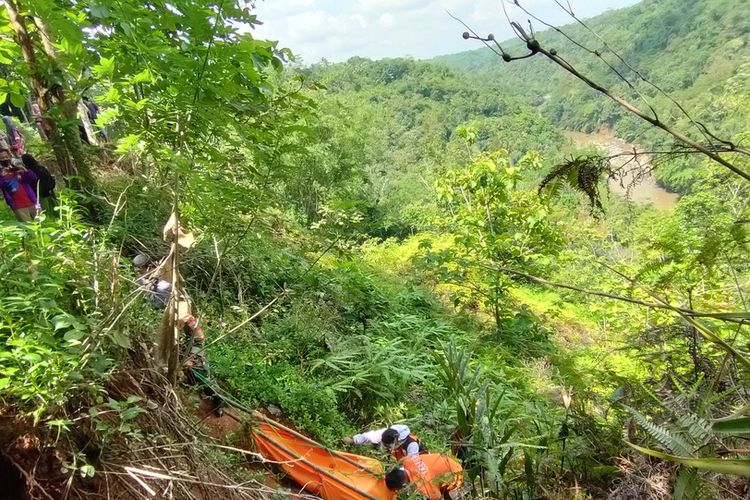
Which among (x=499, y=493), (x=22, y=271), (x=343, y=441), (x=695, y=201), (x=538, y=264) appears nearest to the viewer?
(x=22, y=271)

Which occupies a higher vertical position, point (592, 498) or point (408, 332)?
point (592, 498)

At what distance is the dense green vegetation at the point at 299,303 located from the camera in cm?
150

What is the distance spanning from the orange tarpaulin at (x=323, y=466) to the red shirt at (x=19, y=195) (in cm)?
334

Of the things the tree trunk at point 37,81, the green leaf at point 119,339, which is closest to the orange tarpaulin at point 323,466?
the green leaf at point 119,339

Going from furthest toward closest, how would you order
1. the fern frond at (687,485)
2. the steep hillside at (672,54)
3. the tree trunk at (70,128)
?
the steep hillside at (672,54) → the tree trunk at (70,128) → the fern frond at (687,485)

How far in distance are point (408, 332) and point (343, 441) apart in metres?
2.92

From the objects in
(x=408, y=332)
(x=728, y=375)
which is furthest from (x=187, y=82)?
(x=408, y=332)

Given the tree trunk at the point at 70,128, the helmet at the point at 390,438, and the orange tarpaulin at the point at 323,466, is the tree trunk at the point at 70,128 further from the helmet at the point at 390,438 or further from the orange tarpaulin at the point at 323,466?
the helmet at the point at 390,438

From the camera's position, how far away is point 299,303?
555 centimetres

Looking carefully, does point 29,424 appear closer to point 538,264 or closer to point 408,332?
point 408,332

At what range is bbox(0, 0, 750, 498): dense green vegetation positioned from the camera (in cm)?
150

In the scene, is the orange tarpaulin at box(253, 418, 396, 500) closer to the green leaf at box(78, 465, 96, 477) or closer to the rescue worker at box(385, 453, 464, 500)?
the rescue worker at box(385, 453, 464, 500)

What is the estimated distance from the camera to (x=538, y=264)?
629 centimetres

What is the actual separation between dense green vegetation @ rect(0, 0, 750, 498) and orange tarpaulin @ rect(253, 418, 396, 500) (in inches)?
19.4
